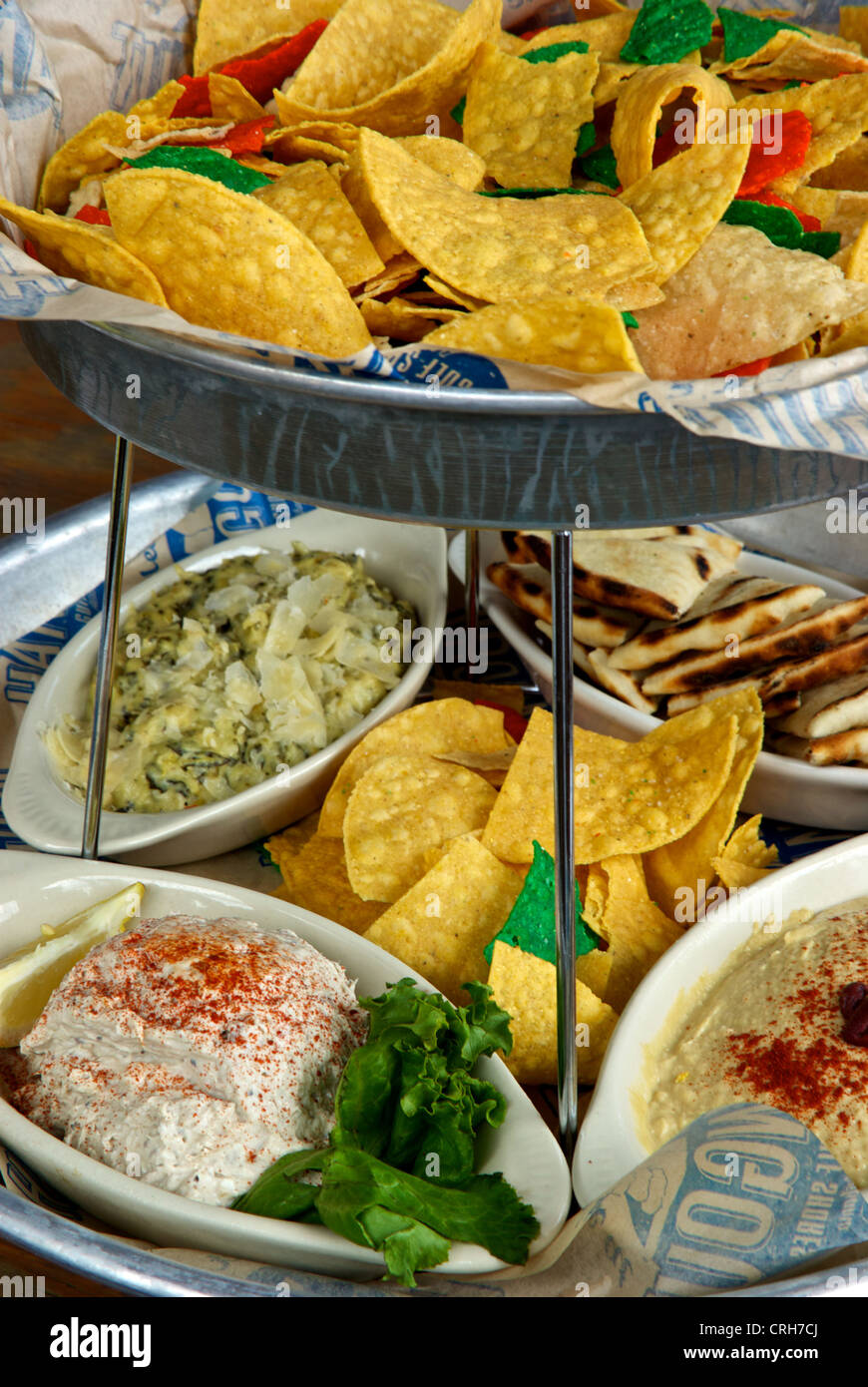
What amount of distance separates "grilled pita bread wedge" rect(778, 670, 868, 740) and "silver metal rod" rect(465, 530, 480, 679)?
47 cm

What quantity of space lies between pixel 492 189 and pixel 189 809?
688 millimetres

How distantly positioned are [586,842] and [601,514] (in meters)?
0.52

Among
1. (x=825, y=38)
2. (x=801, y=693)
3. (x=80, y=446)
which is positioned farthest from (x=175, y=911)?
(x=80, y=446)

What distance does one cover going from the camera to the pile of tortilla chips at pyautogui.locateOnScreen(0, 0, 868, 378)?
0.74 m

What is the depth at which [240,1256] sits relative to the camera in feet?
2.89

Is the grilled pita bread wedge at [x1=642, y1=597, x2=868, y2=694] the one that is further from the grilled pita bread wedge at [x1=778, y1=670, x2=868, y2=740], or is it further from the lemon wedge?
the lemon wedge

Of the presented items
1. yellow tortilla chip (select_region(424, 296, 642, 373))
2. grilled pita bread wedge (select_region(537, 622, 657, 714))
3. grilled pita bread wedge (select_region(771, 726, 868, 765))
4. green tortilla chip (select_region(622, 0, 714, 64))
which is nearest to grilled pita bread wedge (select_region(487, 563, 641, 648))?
grilled pita bread wedge (select_region(537, 622, 657, 714))

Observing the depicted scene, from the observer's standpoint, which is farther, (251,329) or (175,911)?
(175,911)

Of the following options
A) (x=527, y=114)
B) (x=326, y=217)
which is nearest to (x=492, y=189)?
(x=527, y=114)

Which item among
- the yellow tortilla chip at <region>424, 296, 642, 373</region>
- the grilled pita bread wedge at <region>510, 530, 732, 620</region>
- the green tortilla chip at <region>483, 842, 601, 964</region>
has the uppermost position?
the yellow tortilla chip at <region>424, 296, 642, 373</region>

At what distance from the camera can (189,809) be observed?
126 cm

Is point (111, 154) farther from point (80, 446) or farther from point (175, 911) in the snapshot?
point (80, 446)

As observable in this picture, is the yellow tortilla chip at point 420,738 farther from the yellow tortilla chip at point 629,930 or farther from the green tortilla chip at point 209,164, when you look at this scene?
the green tortilla chip at point 209,164

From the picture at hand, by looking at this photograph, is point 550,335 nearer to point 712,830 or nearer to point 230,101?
point 230,101
